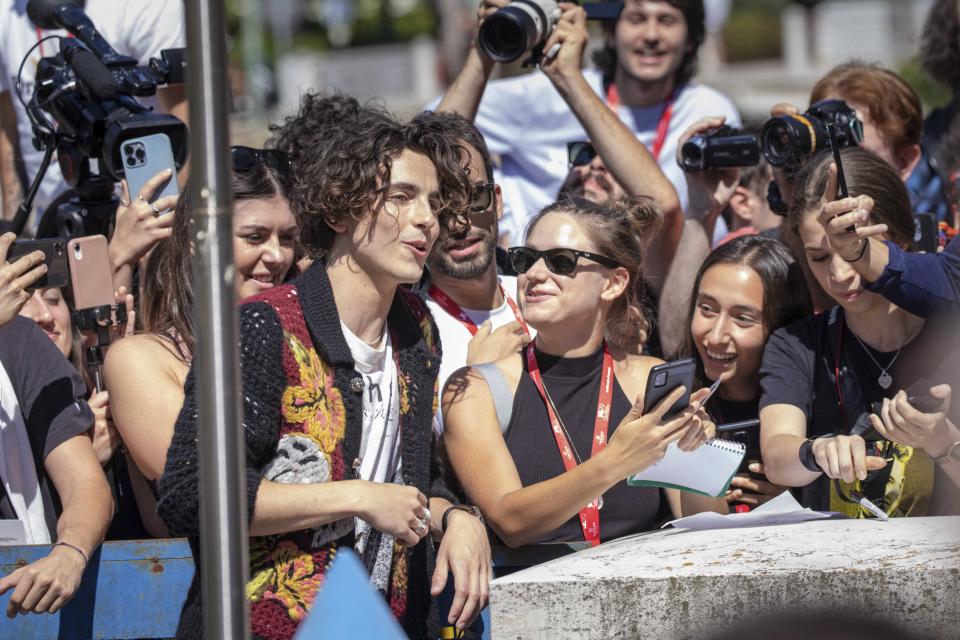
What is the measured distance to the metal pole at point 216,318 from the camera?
1.77 metres

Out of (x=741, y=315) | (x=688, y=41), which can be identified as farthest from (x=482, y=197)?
(x=688, y=41)

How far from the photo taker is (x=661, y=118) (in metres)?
5.06

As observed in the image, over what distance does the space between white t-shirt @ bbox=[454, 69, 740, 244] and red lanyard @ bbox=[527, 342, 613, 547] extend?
60.8 inches

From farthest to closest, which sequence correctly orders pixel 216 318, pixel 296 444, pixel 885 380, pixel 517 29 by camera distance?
pixel 517 29 → pixel 885 380 → pixel 296 444 → pixel 216 318

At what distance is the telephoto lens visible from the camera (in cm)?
424

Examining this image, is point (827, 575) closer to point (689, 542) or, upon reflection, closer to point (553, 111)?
point (689, 542)

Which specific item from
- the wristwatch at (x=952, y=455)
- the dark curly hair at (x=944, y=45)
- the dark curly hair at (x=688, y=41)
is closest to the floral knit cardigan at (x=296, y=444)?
the wristwatch at (x=952, y=455)

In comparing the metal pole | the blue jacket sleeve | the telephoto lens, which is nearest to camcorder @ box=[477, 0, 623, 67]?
the telephoto lens

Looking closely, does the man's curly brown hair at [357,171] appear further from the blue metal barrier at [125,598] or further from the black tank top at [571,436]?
the blue metal barrier at [125,598]

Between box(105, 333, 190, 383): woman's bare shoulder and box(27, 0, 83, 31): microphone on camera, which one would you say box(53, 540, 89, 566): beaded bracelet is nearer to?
box(105, 333, 190, 383): woman's bare shoulder

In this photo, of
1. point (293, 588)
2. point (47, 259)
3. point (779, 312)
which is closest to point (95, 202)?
point (47, 259)

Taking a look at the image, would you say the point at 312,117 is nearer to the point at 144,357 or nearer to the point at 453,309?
the point at 453,309

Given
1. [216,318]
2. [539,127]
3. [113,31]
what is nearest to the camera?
[216,318]

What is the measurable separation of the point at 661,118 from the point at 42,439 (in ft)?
9.28
